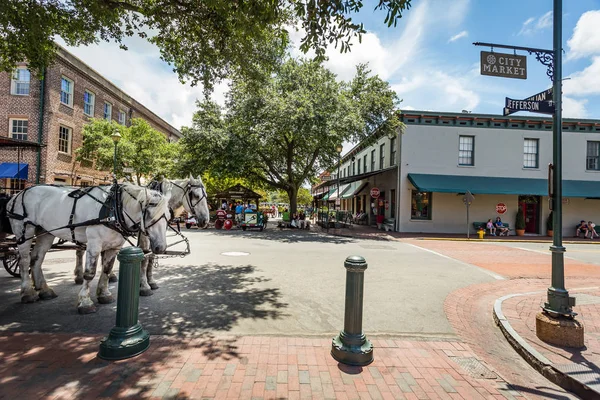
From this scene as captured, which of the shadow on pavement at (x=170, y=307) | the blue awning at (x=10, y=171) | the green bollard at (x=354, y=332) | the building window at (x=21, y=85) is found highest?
the building window at (x=21, y=85)

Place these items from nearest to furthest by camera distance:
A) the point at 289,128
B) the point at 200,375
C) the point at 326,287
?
the point at 200,375 < the point at 326,287 < the point at 289,128

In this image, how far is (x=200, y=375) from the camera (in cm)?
312

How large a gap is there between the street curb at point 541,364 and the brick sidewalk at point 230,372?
0.70m

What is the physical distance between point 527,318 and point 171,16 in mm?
9572

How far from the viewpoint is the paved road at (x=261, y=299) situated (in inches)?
172

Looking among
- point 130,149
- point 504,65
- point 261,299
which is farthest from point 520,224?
point 130,149

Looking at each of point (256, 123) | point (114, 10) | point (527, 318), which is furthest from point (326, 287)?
point (256, 123)

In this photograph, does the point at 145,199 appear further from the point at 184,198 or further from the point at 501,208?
the point at 501,208

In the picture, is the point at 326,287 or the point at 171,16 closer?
the point at 326,287

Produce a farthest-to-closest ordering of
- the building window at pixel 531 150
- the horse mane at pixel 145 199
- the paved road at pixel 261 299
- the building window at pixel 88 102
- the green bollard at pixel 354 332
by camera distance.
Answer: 1. the building window at pixel 88 102
2. the building window at pixel 531 150
3. the horse mane at pixel 145 199
4. the paved road at pixel 261 299
5. the green bollard at pixel 354 332

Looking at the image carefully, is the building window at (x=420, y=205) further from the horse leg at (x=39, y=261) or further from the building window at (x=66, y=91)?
the building window at (x=66, y=91)

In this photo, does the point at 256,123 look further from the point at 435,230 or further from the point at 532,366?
the point at 532,366

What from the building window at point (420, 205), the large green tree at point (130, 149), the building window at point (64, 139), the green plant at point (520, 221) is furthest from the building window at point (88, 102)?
the green plant at point (520, 221)

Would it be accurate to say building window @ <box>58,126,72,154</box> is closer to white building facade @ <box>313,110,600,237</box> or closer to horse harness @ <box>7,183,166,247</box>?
horse harness @ <box>7,183,166,247</box>
